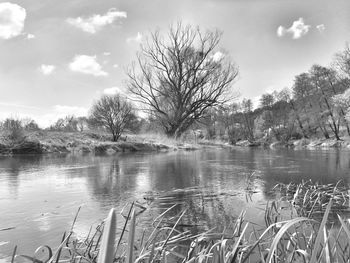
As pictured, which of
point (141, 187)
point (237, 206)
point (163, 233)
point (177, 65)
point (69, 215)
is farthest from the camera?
point (177, 65)

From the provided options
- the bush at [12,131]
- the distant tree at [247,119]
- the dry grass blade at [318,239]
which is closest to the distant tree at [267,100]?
the distant tree at [247,119]

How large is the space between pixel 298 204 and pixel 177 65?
65.1ft

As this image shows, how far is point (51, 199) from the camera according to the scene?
559 centimetres

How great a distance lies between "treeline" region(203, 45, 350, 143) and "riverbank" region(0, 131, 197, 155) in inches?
180

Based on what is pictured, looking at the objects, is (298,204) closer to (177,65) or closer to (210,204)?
(210,204)

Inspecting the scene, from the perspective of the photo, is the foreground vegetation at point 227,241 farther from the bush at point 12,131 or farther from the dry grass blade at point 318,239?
the bush at point 12,131

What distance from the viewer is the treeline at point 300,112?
1230 inches

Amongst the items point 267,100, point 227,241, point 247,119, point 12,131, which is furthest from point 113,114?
point 247,119

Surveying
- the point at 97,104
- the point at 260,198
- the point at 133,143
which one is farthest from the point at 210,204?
the point at 97,104

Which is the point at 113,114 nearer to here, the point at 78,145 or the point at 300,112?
the point at 78,145

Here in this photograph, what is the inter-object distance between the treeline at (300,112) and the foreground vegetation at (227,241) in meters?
21.0

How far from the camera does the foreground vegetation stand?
120 cm

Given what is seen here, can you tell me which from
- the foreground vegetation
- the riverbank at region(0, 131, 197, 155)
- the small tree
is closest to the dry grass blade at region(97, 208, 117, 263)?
the foreground vegetation

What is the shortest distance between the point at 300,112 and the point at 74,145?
36.7m
